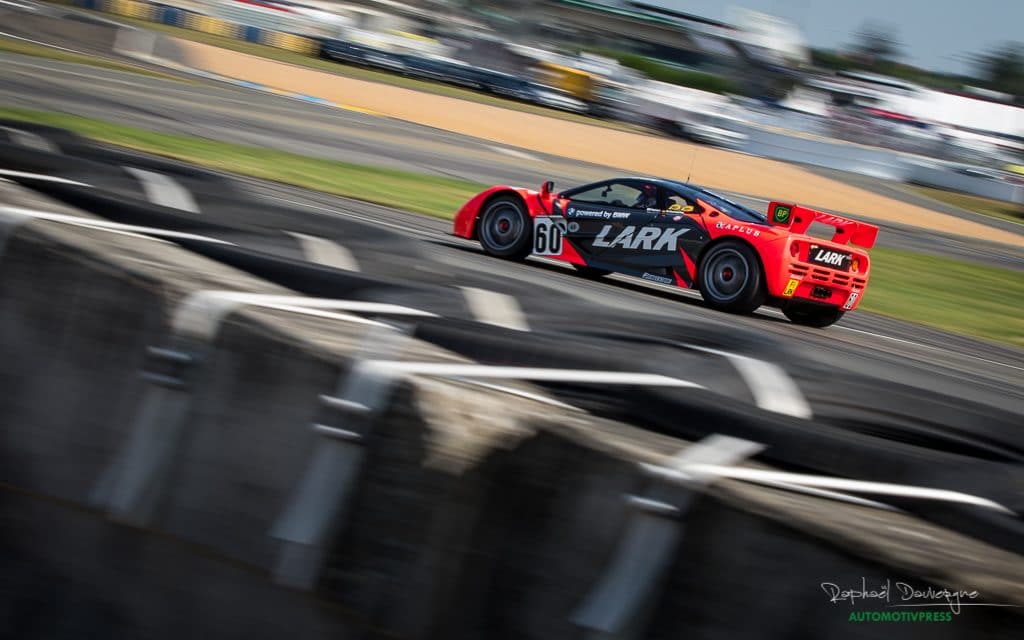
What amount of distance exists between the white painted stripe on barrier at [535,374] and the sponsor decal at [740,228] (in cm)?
688

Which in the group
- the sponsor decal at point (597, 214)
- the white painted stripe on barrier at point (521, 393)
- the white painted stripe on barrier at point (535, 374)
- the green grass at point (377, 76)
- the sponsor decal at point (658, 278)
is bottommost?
the sponsor decal at point (658, 278)

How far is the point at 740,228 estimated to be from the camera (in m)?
9.54

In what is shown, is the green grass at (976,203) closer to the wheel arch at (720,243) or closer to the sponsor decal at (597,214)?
the sponsor decal at (597,214)

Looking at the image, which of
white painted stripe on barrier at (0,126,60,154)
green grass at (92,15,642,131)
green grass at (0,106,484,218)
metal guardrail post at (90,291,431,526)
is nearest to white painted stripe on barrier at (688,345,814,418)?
metal guardrail post at (90,291,431,526)

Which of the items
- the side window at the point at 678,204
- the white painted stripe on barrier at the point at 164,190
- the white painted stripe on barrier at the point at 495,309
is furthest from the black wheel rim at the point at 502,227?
the white painted stripe on barrier at the point at 495,309

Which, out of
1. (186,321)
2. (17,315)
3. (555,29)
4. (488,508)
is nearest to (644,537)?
(488,508)

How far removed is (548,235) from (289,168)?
609 centimetres

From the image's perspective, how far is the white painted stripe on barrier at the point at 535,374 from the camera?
2489 mm

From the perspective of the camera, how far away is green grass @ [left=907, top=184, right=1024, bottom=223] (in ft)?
138

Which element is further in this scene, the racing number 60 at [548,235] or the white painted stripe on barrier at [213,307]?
the racing number 60 at [548,235]

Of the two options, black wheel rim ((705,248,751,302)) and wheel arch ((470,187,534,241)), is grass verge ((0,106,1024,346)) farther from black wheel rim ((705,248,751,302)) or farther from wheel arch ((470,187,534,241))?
black wheel rim ((705,248,751,302))

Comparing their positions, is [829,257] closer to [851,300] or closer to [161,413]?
[851,300]

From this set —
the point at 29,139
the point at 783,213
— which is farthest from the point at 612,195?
the point at 29,139

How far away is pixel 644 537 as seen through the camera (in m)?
2.01
